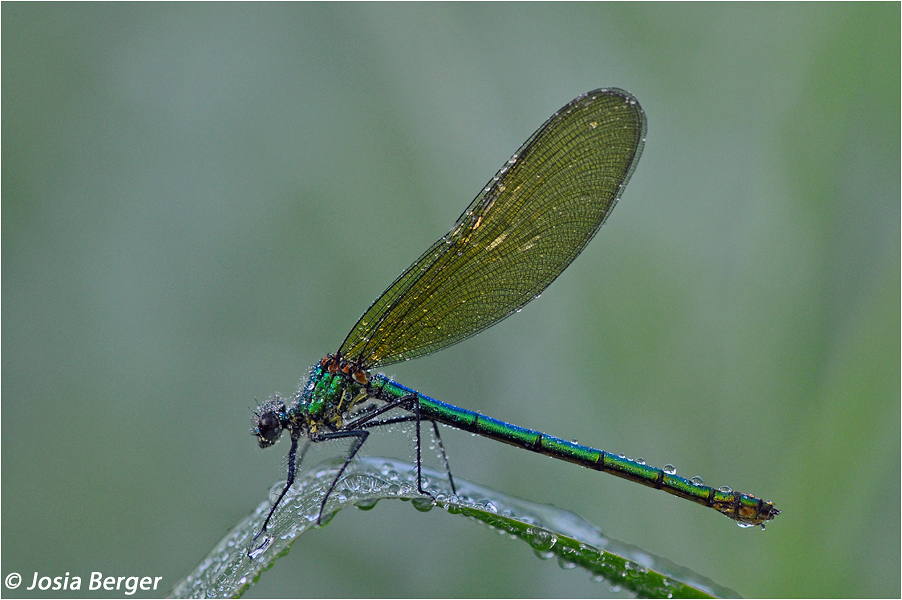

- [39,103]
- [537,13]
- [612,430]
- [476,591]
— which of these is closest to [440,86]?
[537,13]

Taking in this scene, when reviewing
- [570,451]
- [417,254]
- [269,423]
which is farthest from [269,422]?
[570,451]

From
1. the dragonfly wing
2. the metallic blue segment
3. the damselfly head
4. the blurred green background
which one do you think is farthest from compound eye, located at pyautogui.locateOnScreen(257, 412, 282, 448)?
the metallic blue segment

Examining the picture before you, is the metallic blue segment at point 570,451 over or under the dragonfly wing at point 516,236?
under

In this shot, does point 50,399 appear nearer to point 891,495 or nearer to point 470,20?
point 470,20

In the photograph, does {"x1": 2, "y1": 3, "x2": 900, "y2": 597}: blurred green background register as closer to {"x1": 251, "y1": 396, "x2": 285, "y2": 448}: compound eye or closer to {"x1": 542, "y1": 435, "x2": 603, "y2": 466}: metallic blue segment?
{"x1": 542, "y1": 435, "x2": 603, "y2": 466}: metallic blue segment

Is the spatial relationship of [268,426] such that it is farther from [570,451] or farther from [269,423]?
[570,451]

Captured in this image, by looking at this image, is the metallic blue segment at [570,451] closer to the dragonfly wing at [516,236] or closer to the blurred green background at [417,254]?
the blurred green background at [417,254]

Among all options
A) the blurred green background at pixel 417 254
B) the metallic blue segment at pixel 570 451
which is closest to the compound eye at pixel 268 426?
the blurred green background at pixel 417 254
